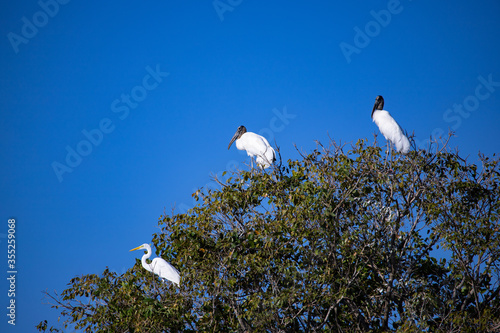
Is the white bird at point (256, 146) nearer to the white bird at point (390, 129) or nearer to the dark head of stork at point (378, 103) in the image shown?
the white bird at point (390, 129)

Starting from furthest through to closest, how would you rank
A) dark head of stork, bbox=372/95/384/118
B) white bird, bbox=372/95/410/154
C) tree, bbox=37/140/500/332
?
dark head of stork, bbox=372/95/384/118 < white bird, bbox=372/95/410/154 < tree, bbox=37/140/500/332


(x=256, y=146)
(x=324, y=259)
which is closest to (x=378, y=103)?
(x=256, y=146)

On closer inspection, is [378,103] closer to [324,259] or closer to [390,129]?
[390,129]

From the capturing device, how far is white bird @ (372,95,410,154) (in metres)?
13.5

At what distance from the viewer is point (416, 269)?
991 centimetres

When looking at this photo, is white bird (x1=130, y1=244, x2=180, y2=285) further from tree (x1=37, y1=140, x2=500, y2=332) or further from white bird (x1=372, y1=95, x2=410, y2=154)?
white bird (x1=372, y1=95, x2=410, y2=154)

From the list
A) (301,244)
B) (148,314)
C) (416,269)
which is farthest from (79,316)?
(416,269)

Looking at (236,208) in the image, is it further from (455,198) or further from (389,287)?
(455,198)

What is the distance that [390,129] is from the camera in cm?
1391

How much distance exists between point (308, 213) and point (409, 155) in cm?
259

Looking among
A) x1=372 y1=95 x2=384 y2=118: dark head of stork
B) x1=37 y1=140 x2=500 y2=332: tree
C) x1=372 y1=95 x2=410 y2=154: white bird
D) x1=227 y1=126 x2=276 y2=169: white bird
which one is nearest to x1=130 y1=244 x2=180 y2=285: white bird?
x1=37 y1=140 x2=500 y2=332: tree

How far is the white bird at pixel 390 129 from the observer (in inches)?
532

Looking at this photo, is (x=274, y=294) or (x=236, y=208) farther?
(x=236, y=208)

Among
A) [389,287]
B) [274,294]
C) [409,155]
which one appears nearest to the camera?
[274,294]
